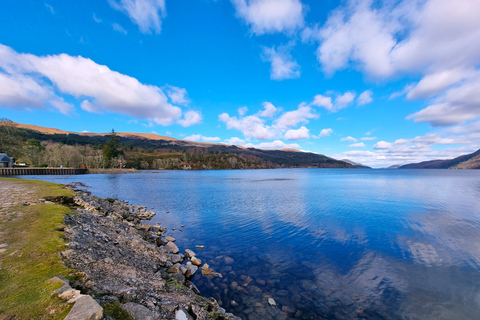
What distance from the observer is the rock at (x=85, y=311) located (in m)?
4.50

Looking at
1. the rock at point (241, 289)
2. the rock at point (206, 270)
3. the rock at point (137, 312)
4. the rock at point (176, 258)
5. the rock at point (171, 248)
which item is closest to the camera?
the rock at point (137, 312)

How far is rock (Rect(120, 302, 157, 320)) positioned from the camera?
5555mm

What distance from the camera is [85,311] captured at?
4.66 m

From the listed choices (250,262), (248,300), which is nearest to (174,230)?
(250,262)

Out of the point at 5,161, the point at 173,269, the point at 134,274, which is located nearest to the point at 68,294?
the point at 134,274

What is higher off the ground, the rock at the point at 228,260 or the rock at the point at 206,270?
the rock at the point at 206,270

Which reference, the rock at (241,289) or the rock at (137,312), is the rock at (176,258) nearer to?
the rock at (241,289)

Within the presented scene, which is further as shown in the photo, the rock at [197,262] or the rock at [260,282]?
the rock at [197,262]

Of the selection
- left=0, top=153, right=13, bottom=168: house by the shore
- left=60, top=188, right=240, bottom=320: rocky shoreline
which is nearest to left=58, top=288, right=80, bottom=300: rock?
left=60, top=188, right=240, bottom=320: rocky shoreline

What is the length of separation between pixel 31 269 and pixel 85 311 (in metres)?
4.23

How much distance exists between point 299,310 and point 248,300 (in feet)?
8.20

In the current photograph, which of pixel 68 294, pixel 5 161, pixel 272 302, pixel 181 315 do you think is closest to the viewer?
pixel 68 294

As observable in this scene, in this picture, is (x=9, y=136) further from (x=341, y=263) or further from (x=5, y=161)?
(x=341, y=263)

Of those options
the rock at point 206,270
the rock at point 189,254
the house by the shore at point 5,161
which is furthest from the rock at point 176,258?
the house by the shore at point 5,161
